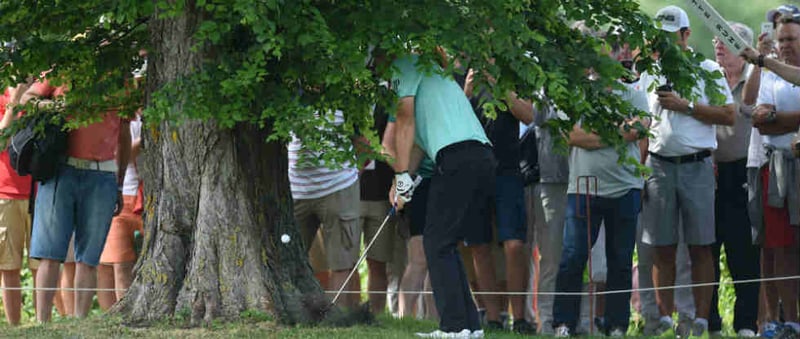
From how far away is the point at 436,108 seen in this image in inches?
324

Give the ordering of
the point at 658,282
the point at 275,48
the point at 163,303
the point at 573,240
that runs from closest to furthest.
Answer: the point at 275,48 → the point at 163,303 → the point at 573,240 → the point at 658,282

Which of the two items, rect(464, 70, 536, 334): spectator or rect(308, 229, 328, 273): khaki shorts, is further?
rect(308, 229, 328, 273): khaki shorts

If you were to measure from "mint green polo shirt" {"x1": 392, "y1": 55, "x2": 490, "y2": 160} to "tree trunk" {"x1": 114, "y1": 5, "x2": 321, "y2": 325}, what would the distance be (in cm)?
110

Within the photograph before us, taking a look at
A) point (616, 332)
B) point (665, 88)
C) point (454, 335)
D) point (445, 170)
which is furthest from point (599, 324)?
point (445, 170)

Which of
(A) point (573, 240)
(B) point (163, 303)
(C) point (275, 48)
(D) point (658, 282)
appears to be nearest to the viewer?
(C) point (275, 48)

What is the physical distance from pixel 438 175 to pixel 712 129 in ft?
9.63

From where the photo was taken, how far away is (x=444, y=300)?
8164 mm

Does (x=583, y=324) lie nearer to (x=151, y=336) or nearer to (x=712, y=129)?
(x=712, y=129)

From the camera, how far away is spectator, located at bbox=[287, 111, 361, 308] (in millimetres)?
10445

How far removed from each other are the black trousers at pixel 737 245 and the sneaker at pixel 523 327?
1432mm

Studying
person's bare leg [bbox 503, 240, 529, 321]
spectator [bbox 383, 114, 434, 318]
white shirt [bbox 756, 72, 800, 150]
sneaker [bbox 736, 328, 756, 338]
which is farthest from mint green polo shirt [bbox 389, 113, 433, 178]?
sneaker [bbox 736, 328, 756, 338]

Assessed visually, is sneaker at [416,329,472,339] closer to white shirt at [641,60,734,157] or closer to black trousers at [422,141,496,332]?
black trousers at [422,141,496,332]

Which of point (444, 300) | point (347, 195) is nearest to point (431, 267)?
point (444, 300)

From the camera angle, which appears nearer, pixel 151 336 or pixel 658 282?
pixel 151 336
